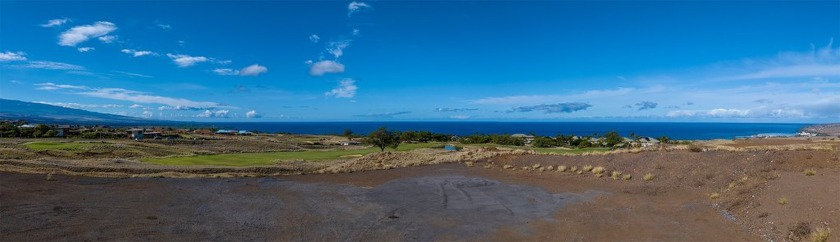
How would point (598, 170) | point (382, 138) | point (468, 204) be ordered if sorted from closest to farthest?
point (468, 204)
point (598, 170)
point (382, 138)

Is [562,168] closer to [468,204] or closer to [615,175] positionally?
[615,175]

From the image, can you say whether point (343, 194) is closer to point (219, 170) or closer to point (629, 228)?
point (629, 228)

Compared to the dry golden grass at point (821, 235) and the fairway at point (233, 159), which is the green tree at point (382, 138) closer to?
Result: the fairway at point (233, 159)

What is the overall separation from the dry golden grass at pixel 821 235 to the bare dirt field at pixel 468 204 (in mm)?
330

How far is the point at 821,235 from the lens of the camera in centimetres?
907

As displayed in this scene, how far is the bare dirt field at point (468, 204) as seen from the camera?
11.0 metres

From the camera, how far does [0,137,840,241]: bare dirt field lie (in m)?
11.0

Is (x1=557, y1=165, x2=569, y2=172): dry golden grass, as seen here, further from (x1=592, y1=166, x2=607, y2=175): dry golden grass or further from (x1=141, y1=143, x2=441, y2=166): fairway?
(x1=141, y1=143, x2=441, y2=166): fairway

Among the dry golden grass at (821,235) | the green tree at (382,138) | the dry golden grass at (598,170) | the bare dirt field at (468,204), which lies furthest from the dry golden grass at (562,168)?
the green tree at (382,138)

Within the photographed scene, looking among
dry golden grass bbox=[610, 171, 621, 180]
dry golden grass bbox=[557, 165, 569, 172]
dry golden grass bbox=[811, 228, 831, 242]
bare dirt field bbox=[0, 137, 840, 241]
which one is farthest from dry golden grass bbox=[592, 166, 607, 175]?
dry golden grass bbox=[811, 228, 831, 242]

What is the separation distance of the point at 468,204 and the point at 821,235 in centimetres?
880

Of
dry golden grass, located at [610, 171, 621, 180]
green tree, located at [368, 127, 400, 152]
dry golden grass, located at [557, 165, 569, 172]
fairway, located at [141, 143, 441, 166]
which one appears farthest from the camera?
green tree, located at [368, 127, 400, 152]

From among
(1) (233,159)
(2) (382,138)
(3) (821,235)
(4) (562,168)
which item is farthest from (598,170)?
(1) (233,159)

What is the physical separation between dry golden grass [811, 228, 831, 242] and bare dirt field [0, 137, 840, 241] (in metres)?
0.33
